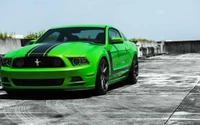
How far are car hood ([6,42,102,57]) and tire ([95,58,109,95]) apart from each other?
0.36 meters

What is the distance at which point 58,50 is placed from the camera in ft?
28.2

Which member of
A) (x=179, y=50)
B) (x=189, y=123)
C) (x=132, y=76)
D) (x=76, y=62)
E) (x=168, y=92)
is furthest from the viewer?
(x=179, y=50)

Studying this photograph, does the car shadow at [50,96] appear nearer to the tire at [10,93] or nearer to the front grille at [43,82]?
the tire at [10,93]

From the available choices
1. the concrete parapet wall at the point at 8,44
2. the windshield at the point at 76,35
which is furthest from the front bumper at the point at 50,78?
the concrete parapet wall at the point at 8,44

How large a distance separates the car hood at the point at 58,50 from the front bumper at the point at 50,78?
0.87ft

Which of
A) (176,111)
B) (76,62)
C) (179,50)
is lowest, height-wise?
(179,50)

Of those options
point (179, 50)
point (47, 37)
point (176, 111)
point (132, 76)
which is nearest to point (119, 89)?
point (132, 76)

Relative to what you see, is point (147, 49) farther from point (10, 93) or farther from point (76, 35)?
point (10, 93)

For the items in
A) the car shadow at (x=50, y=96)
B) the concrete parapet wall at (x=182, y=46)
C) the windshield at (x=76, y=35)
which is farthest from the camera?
the concrete parapet wall at (x=182, y=46)

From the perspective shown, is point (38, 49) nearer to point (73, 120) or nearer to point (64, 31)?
point (64, 31)

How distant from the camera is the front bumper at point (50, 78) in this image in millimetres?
8320

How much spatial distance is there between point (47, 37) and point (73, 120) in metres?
4.05

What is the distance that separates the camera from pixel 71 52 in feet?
28.0

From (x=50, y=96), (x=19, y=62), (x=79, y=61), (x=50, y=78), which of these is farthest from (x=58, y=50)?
(x=50, y=96)
